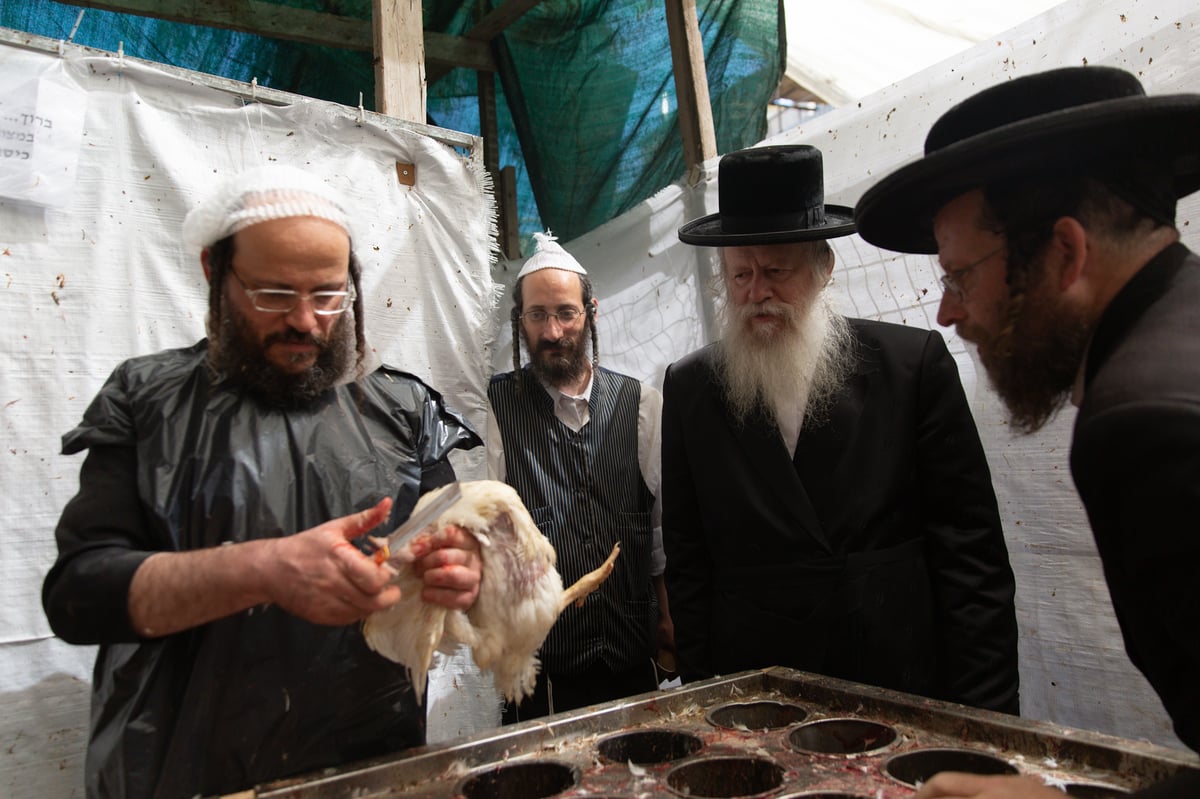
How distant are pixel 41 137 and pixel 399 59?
1347 millimetres

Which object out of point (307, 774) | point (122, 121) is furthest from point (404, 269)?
point (307, 774)

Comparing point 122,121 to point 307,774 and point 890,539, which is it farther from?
point 890,539

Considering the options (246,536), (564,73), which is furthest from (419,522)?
(564,73)

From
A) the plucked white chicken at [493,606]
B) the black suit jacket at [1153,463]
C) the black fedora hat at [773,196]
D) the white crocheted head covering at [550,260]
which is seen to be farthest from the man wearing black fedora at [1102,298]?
the white crocheted head covering at [550,260]

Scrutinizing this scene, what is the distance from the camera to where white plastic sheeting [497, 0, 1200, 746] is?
247 cm

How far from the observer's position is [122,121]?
2508mm

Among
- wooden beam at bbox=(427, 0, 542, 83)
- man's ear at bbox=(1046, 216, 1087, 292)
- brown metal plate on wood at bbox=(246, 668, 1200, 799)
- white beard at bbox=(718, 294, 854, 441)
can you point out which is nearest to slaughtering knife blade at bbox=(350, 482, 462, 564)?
brown metal plate on wood at bbox=(246, 668, 1200, 799)

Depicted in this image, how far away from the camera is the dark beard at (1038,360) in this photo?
1.30m

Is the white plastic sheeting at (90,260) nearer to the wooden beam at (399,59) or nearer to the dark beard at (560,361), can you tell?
the wooden beam at (399,59)

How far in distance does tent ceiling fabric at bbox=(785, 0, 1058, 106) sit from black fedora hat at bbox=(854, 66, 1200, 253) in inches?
123

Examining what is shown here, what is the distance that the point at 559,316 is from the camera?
347 centimetres

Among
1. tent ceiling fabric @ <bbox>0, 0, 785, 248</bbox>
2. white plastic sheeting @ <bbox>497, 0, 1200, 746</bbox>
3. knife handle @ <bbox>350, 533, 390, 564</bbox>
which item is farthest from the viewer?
tent ceiling fabric @ <bbox>0, 0, 785, 248</bbox>

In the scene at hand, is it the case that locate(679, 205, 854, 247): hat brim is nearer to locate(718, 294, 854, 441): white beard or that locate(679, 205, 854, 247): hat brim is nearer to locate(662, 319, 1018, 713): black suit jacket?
locate(718, 294, 854, 441): white beard

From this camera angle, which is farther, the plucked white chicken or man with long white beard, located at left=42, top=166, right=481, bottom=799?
the plucked white chicken
